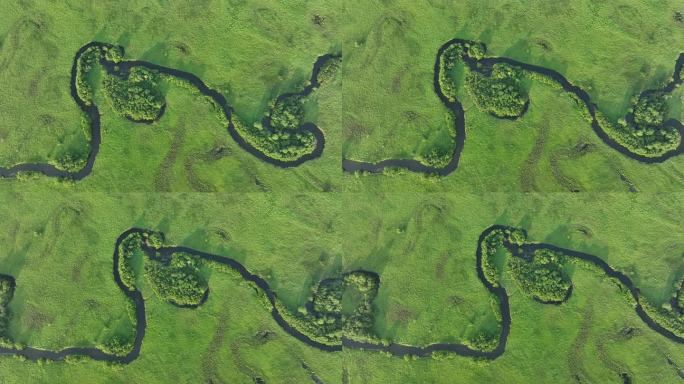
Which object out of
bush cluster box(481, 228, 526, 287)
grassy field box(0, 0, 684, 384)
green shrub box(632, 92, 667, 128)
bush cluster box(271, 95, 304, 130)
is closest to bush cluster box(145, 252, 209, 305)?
grassy field box(0, 0, 684, 384)

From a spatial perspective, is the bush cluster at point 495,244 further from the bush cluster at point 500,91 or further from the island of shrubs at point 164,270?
the island of shrubs at point 164,270

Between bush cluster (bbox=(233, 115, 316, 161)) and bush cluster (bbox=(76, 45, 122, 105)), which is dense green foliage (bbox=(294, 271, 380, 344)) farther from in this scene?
bush cluster (bbox=(76, 45, 122, 105))

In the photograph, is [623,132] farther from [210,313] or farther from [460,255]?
[210,313]

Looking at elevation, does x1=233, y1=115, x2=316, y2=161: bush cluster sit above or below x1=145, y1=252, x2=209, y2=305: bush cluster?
above

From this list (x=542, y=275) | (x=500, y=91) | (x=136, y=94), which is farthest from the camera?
(x=136, y=94)

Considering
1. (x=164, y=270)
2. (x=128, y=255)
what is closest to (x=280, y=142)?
(x=164, y=270)

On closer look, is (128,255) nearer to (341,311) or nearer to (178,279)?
(178,279)
